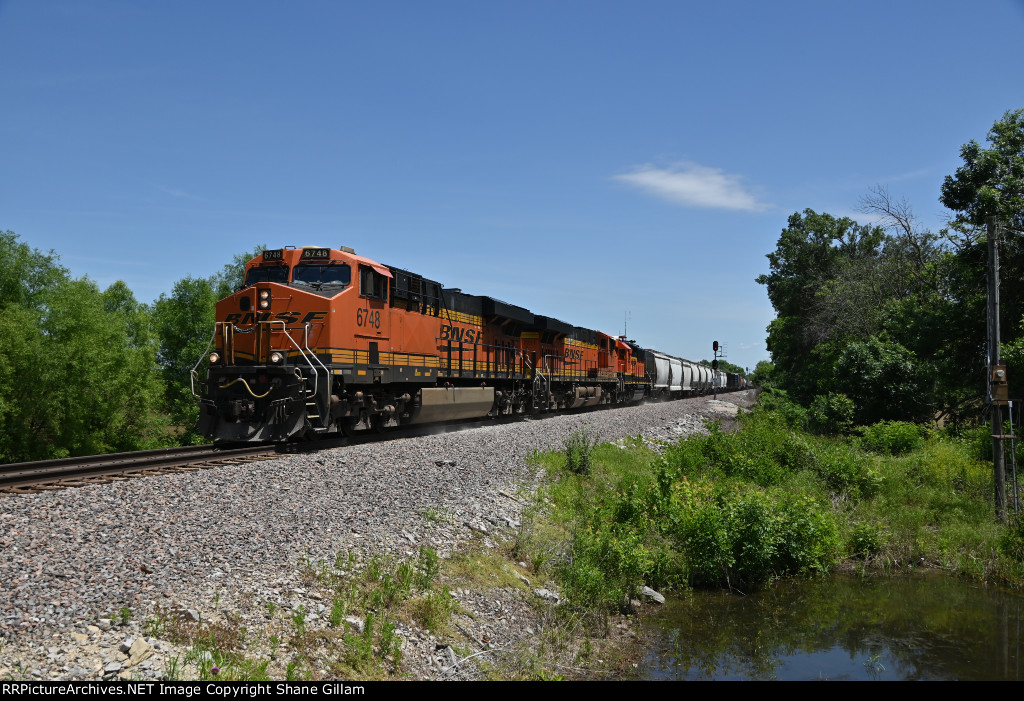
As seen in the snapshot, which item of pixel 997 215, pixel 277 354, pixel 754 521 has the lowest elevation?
pixel 754 521

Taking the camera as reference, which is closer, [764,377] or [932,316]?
[932,316]

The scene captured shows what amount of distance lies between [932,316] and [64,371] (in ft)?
120

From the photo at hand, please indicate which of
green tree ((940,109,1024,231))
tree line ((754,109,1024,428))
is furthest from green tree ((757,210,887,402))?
green tree ((940,109,1024,231))

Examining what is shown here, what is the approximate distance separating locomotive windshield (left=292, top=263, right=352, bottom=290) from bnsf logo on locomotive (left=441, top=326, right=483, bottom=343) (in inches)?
210

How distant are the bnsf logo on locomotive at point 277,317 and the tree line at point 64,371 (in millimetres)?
23989

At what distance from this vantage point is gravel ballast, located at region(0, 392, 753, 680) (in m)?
4.89

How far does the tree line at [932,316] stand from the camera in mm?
18766

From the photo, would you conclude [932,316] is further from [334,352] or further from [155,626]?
[155,626]

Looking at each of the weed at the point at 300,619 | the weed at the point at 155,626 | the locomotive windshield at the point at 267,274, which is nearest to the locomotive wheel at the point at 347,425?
the locomotive windshield at the point at 267,274

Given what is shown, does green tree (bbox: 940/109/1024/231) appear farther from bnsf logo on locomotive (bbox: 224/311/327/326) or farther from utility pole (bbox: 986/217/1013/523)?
bnsf logo on locomotive (bbox: 224/311/327/326)

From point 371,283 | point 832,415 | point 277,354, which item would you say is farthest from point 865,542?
point 832,415

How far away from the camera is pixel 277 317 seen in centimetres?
1438
